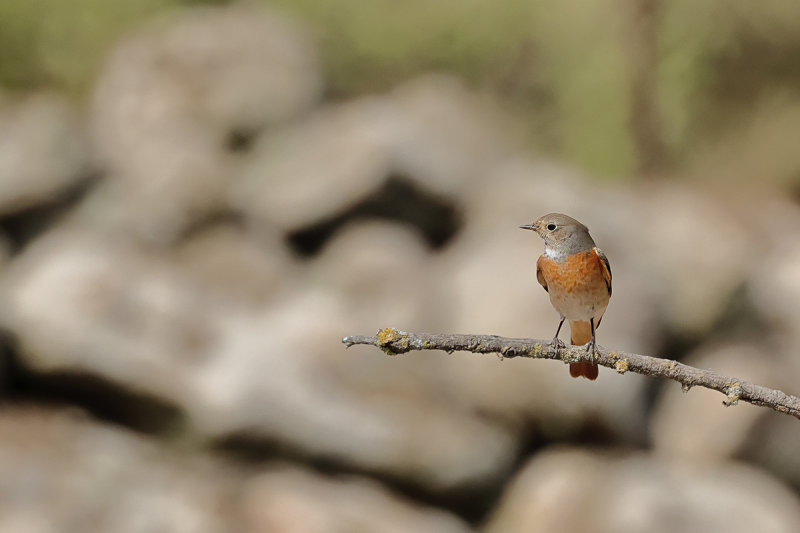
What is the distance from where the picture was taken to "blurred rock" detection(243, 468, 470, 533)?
727cm

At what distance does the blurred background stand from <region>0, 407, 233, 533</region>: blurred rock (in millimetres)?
26

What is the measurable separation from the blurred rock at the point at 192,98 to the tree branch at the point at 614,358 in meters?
7.95

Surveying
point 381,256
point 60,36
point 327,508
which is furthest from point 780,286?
point 60,36

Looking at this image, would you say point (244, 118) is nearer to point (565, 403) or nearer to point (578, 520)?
point (565, 403)

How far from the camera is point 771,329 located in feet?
28.0

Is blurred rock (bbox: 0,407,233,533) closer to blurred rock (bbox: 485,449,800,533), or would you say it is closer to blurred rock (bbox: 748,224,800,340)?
blurred rock (bbox: 485,449,800,533)

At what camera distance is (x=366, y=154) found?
906 centimetres

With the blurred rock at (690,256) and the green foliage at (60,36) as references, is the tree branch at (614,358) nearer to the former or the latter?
the blurred rock at (690,256)

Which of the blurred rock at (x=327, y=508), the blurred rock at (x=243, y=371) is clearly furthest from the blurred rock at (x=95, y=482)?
the blurred rock at (x=243, y=371)

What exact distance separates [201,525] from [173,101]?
17.3ft

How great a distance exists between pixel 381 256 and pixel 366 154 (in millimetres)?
1124

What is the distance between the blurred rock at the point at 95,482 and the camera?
6.82m

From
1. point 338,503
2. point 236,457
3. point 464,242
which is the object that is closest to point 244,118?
point 464,242

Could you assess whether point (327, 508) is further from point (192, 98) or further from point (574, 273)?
point (574, 273)
